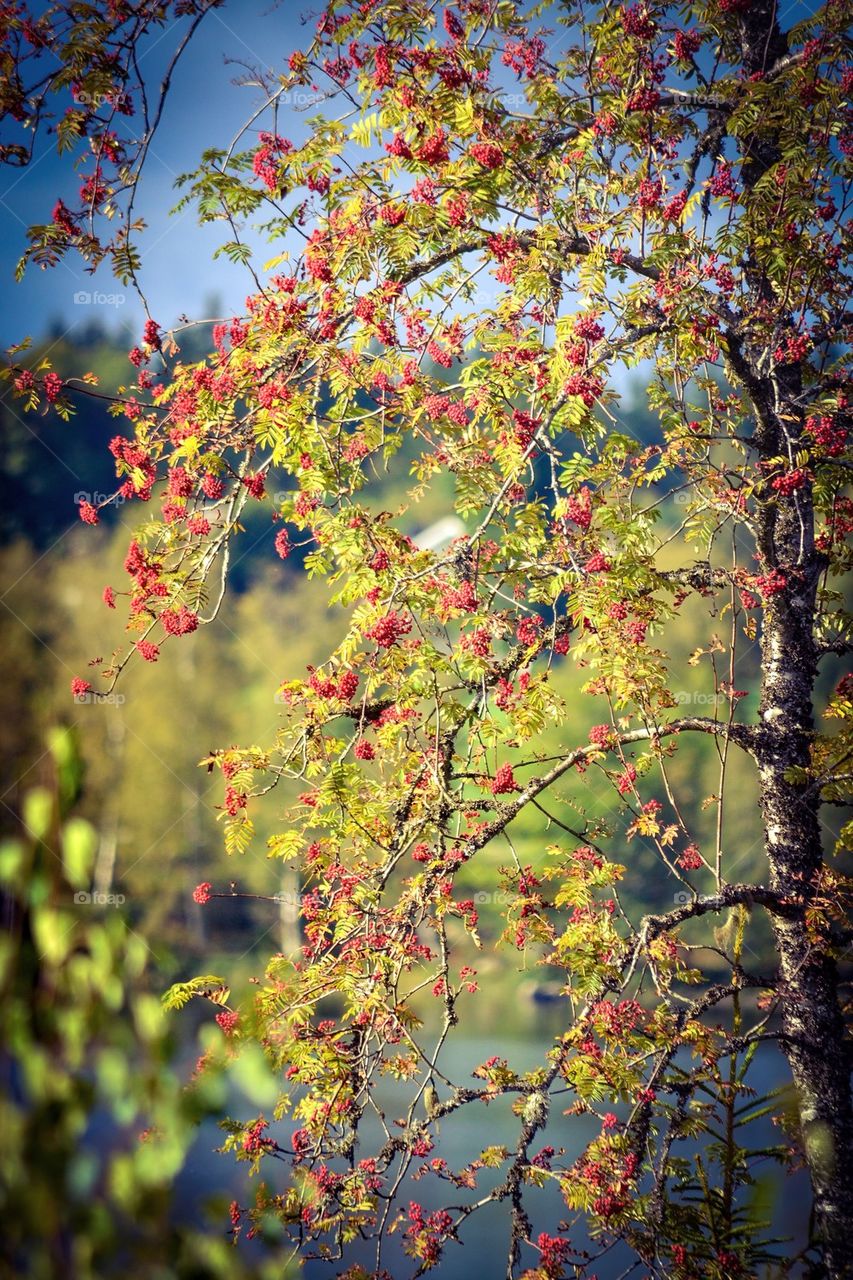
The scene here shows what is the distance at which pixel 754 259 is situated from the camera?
10.8 ft

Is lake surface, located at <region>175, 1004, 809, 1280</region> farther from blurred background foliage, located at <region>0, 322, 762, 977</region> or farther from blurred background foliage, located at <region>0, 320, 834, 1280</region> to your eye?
blurred background foliage, located at <region>0, 322, 762, 977</region>

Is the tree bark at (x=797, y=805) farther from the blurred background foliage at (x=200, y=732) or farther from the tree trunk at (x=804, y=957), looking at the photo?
the blurred background foliage at (x=200, y=732)

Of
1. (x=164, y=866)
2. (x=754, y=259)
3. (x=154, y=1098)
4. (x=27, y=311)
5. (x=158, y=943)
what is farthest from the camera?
(x=164, y=866)

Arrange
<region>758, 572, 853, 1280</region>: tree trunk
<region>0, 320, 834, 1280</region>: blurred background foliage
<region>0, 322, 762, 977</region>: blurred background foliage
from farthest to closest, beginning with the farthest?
<region>0, 322, 762, 977</region>: blurred background foliage, <region>0, 320, 834, 1280</region>: blurred background foliage, <region>758, 572, 853, 1280</region>: tree trunk

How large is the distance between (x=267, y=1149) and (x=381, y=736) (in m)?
1.04

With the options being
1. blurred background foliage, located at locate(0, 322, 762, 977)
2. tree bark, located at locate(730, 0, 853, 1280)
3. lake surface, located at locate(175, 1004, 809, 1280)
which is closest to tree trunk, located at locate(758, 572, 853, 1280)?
tree bark, located at locate(730, 0, 853, 1280)

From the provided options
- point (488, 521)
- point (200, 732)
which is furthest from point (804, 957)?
point (200, 732)

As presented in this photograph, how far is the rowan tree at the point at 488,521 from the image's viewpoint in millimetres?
2592

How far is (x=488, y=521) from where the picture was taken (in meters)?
2.52

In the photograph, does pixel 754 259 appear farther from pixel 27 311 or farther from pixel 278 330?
pixel 27 311

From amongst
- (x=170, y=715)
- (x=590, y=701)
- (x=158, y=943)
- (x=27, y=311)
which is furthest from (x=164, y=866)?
(x=158, y=943)

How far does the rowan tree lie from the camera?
2.59 metres

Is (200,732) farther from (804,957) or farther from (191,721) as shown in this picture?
(804,957)

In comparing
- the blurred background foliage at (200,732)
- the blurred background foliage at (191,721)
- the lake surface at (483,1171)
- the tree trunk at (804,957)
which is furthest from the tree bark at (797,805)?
the blurred background foliage at (191,721)
